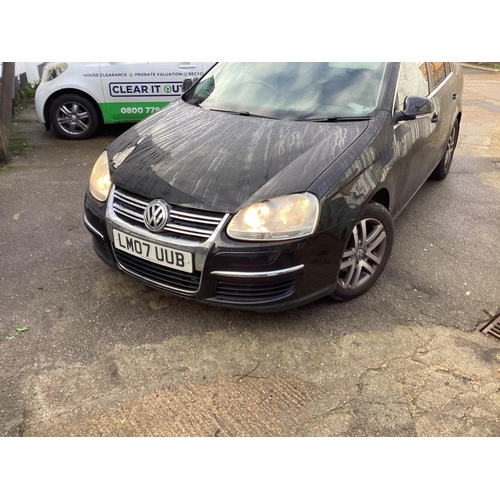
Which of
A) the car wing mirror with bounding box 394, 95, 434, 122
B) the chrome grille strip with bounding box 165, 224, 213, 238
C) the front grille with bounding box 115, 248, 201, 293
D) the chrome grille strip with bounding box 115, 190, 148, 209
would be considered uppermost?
the car wing mirror with bounding box 394, 95, 434, 122

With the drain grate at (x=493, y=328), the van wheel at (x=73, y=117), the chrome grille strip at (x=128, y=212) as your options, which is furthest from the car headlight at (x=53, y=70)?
the drain grate at (x=493, y=328)

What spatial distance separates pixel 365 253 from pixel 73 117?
198 inches

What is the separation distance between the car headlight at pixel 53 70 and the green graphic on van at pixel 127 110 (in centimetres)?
64

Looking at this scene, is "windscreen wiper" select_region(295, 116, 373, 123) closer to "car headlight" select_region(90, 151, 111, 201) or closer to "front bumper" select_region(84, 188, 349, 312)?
"front bumper" select_region(84, 188, 349, 312)

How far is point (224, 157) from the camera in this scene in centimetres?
275

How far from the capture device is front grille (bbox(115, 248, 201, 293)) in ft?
8.50

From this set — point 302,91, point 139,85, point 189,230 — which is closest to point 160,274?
point 189,230

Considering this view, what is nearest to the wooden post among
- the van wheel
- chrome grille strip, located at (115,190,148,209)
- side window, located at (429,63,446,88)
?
the van wheel

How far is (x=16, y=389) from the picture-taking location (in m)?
2.36

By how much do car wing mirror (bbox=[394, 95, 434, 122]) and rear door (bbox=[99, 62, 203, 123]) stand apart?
3841 millimetres

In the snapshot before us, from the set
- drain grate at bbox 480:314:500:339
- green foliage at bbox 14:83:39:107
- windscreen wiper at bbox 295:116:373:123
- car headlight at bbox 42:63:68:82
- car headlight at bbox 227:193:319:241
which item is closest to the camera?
car headlight at bbox 227:193:319:241

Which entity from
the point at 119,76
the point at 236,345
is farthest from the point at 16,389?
the point at 119,76

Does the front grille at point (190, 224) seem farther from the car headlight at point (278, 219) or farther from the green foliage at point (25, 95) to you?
the green foliage at point (25, 95)

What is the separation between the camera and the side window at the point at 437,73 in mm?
4003
